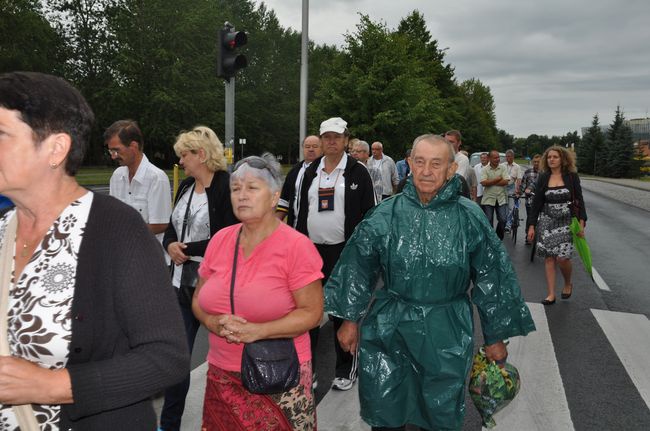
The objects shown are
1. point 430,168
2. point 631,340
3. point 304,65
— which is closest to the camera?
point 430,168

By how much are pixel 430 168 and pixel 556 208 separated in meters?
4.78

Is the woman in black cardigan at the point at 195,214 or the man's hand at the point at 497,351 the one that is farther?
the woman in black cardigan at the point at 195,214

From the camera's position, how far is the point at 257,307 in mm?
2564

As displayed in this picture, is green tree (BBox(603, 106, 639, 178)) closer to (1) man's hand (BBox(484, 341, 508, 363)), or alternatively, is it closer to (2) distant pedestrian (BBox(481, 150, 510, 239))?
(2) distant pedestrian (BBox(481, 150, 510, 239))

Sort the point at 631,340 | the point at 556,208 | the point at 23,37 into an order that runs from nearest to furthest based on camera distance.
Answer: the point at 631,340, the point at 556,208, the point at 23,37

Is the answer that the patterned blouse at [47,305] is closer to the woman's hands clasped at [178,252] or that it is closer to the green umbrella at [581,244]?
the woman's hands clasped at [178,252]

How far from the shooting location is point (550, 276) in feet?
23.7

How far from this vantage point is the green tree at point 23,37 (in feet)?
118

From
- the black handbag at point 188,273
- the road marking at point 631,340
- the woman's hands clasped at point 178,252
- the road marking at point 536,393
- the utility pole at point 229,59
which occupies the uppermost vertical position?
the utility pole at point 229,59

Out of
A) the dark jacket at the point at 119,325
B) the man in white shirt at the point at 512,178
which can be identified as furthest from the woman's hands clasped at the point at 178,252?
the man in white shirt at the point at 512,178

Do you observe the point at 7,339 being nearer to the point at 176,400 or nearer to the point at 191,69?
the point at 176,400

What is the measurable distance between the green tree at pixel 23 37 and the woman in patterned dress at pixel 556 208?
36.1m

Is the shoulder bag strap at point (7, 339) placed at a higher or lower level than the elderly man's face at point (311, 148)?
lower

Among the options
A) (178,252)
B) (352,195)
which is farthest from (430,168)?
(352,195)
